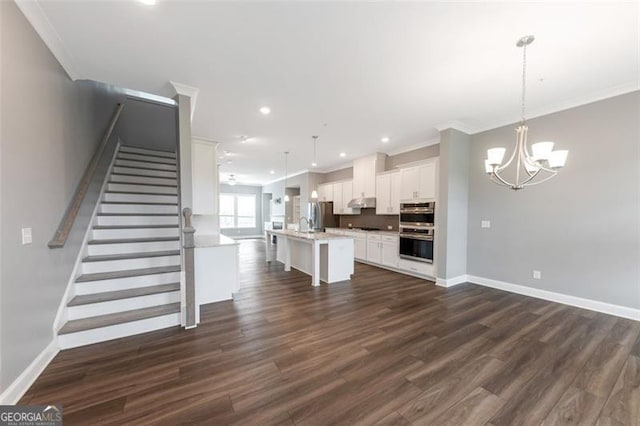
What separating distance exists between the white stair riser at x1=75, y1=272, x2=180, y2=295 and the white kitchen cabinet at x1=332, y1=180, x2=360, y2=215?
4899mm

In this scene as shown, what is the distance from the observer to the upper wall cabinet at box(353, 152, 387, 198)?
6176mm

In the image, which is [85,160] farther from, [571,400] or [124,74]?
[571,400]

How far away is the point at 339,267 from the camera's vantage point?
4.54 m

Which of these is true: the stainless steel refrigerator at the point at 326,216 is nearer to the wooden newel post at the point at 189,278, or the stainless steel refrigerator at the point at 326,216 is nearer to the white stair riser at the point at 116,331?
the wooden newel post at the point at 189,278

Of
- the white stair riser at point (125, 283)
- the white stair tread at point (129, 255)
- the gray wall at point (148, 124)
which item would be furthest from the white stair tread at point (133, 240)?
the gray wall at point (148, 124)

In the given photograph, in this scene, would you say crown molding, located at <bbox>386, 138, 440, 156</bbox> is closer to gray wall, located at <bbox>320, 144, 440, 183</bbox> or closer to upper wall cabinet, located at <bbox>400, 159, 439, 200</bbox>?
gray wall, located at <bbox>320, 144, 440, 183</bbox>

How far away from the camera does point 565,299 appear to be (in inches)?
137

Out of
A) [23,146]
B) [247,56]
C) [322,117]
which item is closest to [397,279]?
[322,117]

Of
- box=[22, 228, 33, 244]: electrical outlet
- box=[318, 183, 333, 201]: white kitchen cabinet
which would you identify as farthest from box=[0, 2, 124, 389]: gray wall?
box=[318, 183, 333, 201]: white kitchen cabinet

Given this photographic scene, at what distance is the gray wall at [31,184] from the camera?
5.42 feet

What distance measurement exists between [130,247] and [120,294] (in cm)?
78

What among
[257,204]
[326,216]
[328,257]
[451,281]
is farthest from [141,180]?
[257,204]

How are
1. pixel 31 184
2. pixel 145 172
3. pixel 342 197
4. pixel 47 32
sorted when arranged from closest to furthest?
pixel 31 184 < pixel 47 32 < pixel 145 172 < pixel 342 197

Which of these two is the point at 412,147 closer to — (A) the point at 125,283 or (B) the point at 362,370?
(B) the point at 362,370
